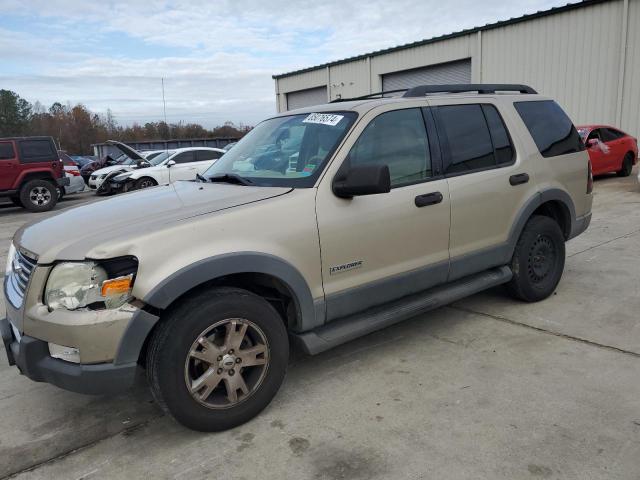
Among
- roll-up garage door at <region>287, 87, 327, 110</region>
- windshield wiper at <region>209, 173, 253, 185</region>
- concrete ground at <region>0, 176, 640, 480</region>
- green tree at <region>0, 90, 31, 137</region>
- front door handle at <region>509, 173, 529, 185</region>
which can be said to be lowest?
concrete ground at <region>0, 176, 640, 480</region>

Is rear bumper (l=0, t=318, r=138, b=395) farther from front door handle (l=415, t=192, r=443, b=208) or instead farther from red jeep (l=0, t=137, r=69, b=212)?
red jeep (l=0, t=137, r=69, b=212)

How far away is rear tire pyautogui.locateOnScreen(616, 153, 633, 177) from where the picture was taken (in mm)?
14242

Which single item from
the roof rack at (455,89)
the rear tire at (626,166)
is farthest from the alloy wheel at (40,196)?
the rear tire at (626,166)

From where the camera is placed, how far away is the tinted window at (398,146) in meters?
3.50

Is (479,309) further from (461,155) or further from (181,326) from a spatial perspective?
(181,326)

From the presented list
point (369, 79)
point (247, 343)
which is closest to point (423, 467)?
point (247, 343)

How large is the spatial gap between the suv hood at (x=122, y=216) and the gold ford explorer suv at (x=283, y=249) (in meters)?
0.02

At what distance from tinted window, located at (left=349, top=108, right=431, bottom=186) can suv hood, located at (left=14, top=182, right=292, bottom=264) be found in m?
0.67

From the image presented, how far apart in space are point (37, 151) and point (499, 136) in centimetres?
1374

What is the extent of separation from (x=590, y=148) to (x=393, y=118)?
456 inches

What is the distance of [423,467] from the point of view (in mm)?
→ 2559

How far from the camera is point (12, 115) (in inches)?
2726

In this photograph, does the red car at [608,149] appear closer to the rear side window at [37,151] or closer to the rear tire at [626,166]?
the rear tire at [626,166]

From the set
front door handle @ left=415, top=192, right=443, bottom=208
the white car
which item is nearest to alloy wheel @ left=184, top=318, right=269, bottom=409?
front door handle @ left=415, top=192, right=443, bottom=208
